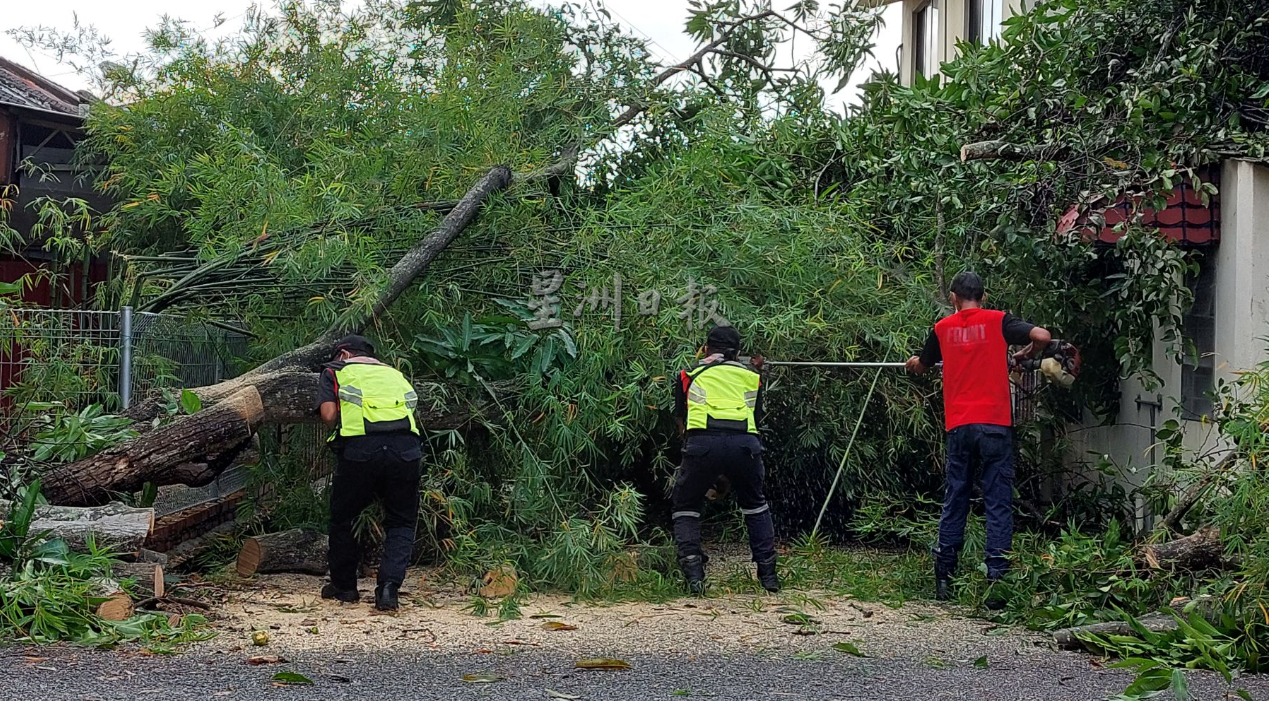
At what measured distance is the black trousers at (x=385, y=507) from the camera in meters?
6.46

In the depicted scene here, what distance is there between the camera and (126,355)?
725 cm

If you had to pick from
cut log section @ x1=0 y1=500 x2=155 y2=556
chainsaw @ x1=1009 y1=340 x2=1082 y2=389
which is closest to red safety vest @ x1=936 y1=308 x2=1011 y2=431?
chainsaw @ x1=1009 y1=340 x2=1082 y2=389

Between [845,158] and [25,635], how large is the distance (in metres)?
5.87

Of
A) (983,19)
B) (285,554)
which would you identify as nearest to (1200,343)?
(285,554)

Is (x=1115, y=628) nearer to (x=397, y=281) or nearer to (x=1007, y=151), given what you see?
(x=1007, y=151)

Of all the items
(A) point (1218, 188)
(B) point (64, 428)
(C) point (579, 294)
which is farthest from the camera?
(C) point (579, 294)

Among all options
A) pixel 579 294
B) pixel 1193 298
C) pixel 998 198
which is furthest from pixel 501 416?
pixel 1193 298

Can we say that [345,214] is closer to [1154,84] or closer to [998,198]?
[998,198]

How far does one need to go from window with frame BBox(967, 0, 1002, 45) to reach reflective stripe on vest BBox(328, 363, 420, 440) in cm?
740

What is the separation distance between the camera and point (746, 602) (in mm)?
6688

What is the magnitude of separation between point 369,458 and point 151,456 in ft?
3.63

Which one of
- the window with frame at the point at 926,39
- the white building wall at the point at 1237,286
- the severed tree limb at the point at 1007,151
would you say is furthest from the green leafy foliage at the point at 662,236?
the window with frame at the point at 926,39

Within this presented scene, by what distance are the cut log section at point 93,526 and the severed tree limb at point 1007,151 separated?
4.88 metres

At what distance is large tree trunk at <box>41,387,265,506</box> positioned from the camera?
645 cm
